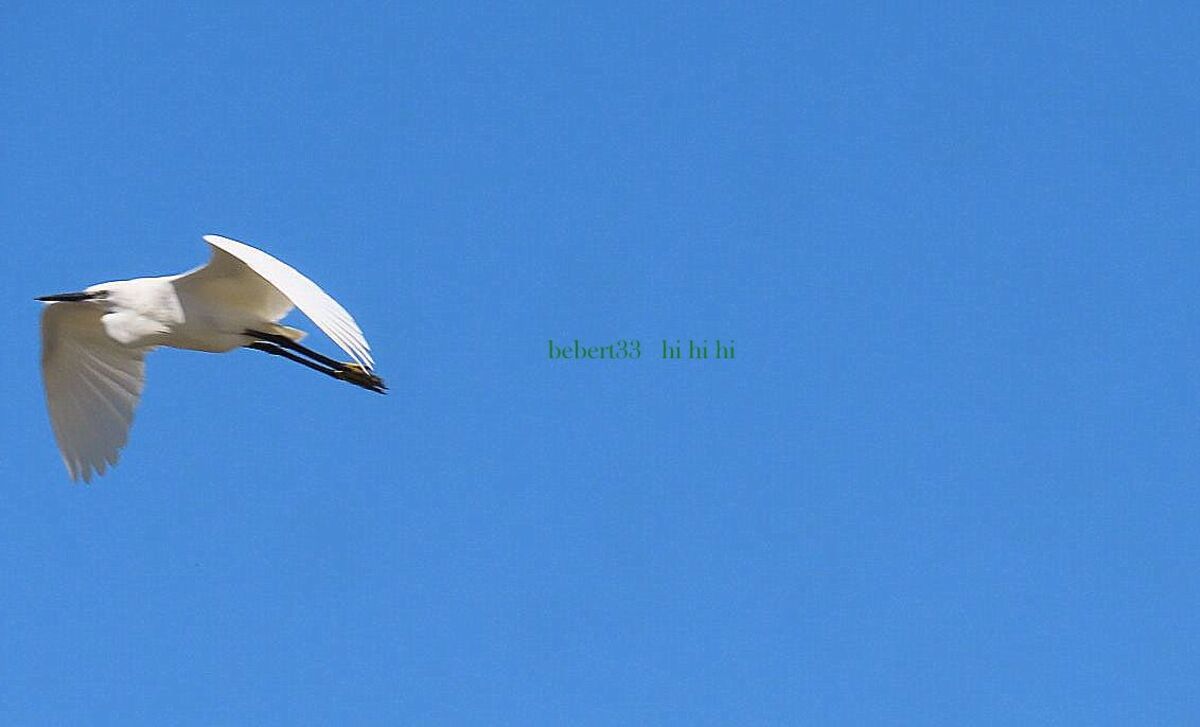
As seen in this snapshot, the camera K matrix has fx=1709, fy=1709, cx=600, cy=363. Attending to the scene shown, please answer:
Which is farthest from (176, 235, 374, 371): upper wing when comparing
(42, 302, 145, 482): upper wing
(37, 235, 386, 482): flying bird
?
(42, 302, 145, 482): upper wing

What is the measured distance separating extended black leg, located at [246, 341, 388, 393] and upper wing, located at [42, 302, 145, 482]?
1724 mm

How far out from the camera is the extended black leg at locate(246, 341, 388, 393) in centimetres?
1562

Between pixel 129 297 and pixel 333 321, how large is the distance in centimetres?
415

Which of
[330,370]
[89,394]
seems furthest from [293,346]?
[89,394]

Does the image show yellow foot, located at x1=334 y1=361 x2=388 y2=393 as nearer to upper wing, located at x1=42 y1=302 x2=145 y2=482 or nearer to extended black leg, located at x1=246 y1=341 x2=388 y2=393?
extended black leg, located at x1=246 y1=341 x2=388 y2=393

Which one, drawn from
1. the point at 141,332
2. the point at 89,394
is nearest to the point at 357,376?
the point at 141,332

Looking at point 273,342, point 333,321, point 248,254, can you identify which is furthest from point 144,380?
point 333,321

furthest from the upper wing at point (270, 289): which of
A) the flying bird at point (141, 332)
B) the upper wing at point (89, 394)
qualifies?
the upper wing at point (89, 394)

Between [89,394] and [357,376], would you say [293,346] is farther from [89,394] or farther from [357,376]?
[89,394]

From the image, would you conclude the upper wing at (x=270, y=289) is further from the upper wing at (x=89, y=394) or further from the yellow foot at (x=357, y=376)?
the upper wing at (x=89, y=394)

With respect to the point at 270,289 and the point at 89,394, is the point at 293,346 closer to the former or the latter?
the point at 270,289

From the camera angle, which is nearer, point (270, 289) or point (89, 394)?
point (270, 289)

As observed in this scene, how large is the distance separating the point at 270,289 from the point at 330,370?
3.15 ft

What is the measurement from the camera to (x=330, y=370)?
1570cm
